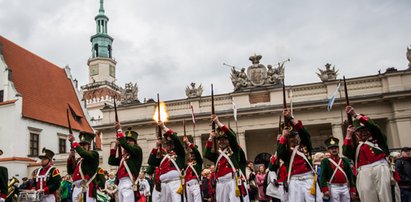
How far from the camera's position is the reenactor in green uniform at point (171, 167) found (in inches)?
344

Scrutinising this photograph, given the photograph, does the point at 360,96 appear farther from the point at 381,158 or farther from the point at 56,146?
the point at 56,146

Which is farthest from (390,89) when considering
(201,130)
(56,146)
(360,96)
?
(56,146)

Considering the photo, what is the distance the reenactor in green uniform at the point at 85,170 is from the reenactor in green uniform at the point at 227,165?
9.59ft

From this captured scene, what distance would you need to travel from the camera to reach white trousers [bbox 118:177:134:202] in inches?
316

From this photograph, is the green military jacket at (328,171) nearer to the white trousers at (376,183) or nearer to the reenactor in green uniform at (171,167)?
the white trousers at (376,183)

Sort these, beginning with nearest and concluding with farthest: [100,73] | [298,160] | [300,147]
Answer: [298,160], [300,147], [100,73]

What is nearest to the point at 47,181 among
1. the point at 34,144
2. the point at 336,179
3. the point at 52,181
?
the point at 52,181

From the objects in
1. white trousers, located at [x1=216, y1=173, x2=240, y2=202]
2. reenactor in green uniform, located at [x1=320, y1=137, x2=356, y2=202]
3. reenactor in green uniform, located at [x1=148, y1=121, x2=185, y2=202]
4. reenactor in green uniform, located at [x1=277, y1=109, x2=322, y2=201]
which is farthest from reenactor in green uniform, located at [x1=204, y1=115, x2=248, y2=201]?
reenactor in green uniform, located at [x1=320, y1=137, x2=356, y2=202]

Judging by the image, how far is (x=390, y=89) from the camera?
22875 millimetres

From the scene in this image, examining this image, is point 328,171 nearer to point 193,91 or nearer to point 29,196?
point 29,196

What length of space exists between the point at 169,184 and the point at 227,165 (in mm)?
1609

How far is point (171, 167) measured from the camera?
29.3ft

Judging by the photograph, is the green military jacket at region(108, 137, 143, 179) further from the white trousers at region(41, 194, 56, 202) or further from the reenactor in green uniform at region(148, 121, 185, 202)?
the white trousers at region(41, 194, 56, 202)

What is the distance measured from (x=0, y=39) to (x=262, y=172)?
30843 millimetres
